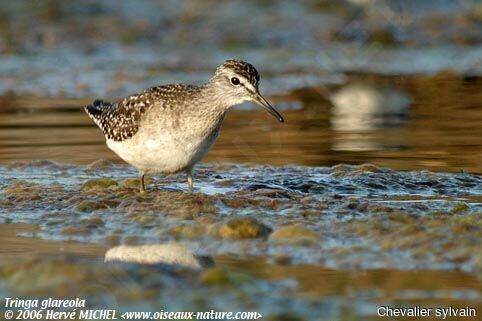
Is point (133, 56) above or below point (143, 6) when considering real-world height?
below

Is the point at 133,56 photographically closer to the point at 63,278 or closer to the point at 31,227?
the point at 31,227

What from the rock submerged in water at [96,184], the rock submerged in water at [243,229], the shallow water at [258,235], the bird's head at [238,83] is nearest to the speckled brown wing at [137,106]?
the bird's head at [238,83]

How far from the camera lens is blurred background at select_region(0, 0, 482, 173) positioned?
40.6ft

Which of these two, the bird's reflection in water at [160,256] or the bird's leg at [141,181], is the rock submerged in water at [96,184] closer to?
the bird's leg at [141,181]

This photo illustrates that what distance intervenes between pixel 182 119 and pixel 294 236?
6.79ft

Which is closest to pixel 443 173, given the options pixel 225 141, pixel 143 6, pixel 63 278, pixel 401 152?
pixel 401 152

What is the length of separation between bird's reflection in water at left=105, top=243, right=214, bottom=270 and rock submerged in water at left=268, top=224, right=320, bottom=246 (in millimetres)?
693

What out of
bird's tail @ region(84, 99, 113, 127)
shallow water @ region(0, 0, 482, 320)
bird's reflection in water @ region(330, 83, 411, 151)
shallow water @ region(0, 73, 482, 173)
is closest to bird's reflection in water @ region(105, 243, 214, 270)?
shallow water @ region(0, 0, 482, 320)

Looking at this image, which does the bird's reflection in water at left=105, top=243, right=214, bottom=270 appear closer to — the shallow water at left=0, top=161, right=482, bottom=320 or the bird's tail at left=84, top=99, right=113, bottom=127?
the shallow water at left=0, top=161, right=482, bottom=320

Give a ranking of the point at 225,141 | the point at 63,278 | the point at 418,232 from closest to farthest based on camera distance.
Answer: the point at 63,278 < the point at 418,232 < the point at 225,141

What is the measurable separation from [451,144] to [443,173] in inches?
60.2

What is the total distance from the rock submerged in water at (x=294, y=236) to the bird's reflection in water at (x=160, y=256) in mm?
693

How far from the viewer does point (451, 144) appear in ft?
40.0

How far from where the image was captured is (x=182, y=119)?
9.89 metres
